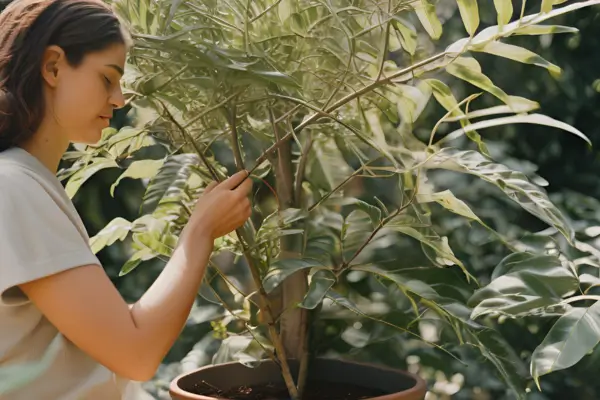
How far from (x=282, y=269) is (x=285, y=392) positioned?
0.23m

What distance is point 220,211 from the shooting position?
95 cm

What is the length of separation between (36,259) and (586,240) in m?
0.82

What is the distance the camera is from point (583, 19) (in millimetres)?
1505

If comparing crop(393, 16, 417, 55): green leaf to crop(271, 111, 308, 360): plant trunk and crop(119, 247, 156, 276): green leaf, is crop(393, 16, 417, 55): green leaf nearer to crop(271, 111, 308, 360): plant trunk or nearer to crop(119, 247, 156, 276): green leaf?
crop(271, 111, 308, 360): plant trunk

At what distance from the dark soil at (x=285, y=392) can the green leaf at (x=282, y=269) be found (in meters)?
0.19

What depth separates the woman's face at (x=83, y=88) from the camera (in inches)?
34.8

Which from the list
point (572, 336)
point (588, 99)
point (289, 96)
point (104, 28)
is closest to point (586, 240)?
point (588, 99)

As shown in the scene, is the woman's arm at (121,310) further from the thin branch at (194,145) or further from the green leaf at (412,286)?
the green leaf at (412,286)

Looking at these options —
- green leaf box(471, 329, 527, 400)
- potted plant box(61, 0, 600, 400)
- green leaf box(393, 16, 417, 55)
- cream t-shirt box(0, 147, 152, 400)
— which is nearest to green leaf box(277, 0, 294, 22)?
potted plant box(61, 0, 600, 400)

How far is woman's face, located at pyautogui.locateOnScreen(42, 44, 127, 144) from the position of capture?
884mm

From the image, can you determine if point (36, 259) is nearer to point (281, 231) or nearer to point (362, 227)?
point (281, 231)

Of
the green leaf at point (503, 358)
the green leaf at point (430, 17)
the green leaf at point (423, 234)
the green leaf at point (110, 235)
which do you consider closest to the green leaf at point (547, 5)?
the green leaf at point (430, 17)

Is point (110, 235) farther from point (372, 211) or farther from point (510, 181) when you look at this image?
point (510, 181)

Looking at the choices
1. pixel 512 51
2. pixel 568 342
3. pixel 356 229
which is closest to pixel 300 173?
pixel 356 229
